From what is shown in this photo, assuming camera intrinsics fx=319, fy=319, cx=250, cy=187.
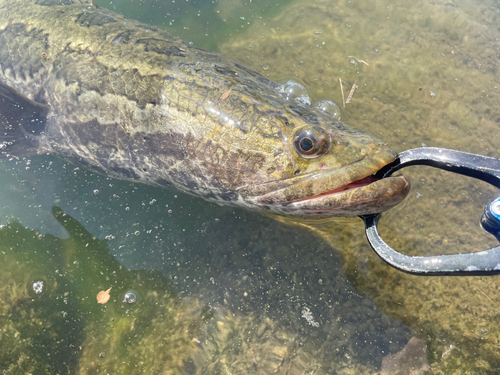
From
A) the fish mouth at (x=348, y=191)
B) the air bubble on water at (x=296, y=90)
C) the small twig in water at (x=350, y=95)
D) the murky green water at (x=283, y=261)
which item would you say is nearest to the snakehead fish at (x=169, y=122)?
the fish mouth at (x=348, y=191)

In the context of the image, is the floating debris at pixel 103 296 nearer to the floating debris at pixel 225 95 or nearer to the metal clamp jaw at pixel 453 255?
the floating debris at pixel 225 95

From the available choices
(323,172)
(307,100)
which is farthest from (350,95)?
(323,172)

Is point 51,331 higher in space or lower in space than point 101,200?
lower

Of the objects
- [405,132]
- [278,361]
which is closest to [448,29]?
[405,132]

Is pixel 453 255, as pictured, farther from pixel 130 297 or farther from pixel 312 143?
pixel 130 297

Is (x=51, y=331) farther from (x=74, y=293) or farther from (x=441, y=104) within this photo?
(x=441, y=104)

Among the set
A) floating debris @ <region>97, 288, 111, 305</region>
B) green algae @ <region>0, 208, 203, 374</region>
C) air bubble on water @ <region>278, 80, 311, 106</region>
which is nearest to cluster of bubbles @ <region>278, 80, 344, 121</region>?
air bubble on water @ <region>278, 80, 311, 106</region>

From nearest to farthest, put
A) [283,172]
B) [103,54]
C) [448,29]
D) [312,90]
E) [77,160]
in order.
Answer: [283,172] < [103,54] < [77,160] < [312,90] < [448,29]

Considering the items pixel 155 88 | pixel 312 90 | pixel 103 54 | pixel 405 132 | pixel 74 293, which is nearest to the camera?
pixel 155 88
